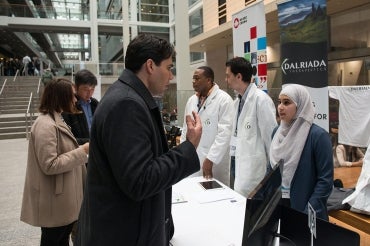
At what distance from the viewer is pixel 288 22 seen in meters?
3.49

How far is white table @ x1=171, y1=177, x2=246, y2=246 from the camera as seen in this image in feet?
5.14

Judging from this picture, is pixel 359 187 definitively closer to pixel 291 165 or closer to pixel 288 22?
pixel 291 165

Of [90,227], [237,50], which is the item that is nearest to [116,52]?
[237,50]

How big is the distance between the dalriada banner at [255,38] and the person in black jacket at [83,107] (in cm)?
188

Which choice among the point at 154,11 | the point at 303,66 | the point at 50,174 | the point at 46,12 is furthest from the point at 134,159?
the point at 154,11

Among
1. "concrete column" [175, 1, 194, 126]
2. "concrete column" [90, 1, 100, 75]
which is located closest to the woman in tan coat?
"concrete column" [175, 1, 194, 126]

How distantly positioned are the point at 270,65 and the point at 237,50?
6.74 meters

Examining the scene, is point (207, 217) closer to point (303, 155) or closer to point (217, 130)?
point (303, 155)

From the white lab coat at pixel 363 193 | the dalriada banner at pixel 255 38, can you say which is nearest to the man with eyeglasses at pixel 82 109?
the dalriada banner at pixel 255 38

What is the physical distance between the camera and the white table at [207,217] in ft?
5.14

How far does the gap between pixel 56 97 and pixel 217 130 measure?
1.58 meters

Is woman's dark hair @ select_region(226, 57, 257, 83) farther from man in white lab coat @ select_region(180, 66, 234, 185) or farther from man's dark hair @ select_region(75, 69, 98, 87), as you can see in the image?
man's dark hair @ select_region(75, 69, 98, 87)

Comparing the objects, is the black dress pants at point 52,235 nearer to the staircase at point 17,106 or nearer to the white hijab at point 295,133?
the white hijab at point 295,133

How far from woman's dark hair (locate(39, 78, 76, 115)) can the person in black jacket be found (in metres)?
0.63
